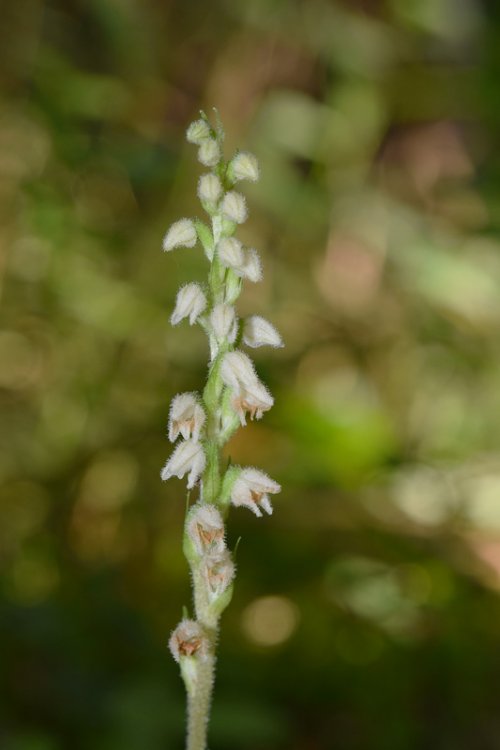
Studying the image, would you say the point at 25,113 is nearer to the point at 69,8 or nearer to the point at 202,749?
the point at 69,8

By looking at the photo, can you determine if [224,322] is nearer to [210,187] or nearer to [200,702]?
[210,187]

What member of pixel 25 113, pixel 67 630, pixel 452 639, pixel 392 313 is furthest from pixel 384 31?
pixel 67 630

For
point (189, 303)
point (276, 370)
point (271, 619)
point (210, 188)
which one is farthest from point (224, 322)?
point (276, 370)

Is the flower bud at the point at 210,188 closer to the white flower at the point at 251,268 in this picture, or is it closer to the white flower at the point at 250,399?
the white flower at the point at 251,268

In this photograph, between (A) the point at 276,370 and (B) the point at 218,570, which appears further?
(A) the point at 276,370

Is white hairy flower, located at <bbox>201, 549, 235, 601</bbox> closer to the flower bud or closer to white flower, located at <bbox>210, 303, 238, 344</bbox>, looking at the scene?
white flower, located at <bbox>210, 303, 238, 344</bbox>

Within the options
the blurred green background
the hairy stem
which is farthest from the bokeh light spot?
the hairy stem
